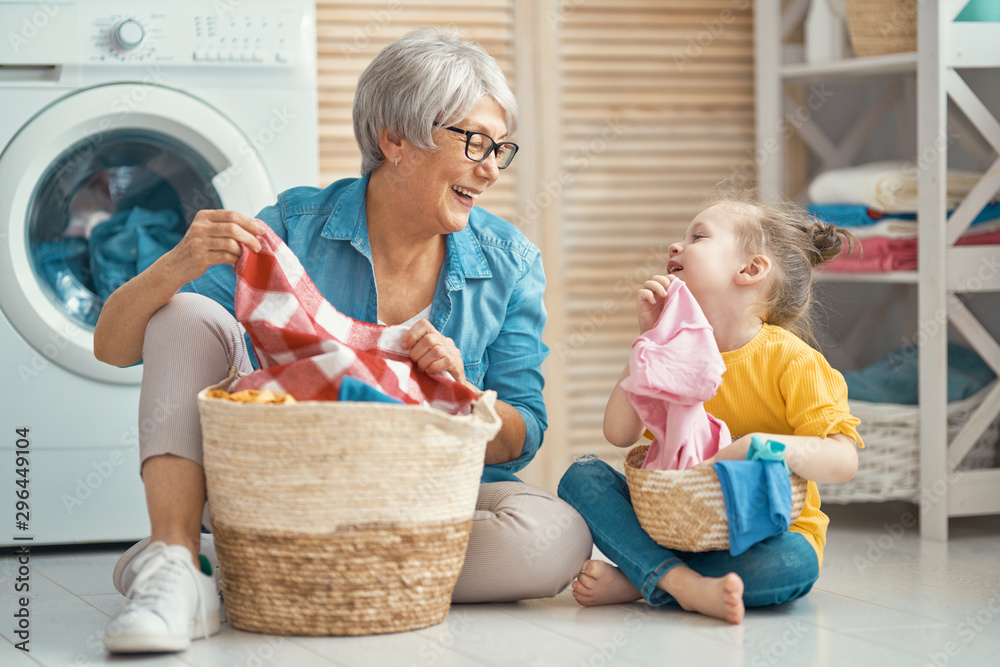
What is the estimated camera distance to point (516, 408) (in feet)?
5.10

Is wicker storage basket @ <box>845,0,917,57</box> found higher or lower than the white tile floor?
higher

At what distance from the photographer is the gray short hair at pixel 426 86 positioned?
1457 mm

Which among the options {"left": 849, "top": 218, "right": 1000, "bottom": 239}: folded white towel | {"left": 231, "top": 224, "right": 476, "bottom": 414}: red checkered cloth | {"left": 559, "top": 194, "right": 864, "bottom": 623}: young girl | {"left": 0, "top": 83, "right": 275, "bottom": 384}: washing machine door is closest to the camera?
{"left": 231, "top": 224, "right": 476, "bottom": 414}: red checkered cloth

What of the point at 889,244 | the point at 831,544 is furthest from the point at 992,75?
the point at 831,544

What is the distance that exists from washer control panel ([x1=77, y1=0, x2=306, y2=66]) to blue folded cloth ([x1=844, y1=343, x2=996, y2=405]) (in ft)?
4.26

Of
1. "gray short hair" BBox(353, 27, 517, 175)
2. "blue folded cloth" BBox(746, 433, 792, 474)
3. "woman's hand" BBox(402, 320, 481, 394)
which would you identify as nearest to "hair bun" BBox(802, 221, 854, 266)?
"blue folded cloth" BBox(746, 433, 792, 474)

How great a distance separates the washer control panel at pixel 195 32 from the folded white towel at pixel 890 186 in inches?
43.5

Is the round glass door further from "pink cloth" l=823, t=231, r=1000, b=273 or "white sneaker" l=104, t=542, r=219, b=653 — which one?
"pink cloth" l=823, t=231, r=1000, b=273

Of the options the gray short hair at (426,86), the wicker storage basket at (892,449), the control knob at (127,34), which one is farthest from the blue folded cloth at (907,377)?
the control knob at (127,34)

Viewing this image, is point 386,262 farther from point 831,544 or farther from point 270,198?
point 831,544

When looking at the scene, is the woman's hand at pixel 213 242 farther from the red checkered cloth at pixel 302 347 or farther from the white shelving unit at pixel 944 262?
the white shelving unit at pixel 944 262

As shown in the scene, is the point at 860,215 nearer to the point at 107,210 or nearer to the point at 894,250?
the point at 894,250

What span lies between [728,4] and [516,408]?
146 centimetres

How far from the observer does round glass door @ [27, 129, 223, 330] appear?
1.86 meters
